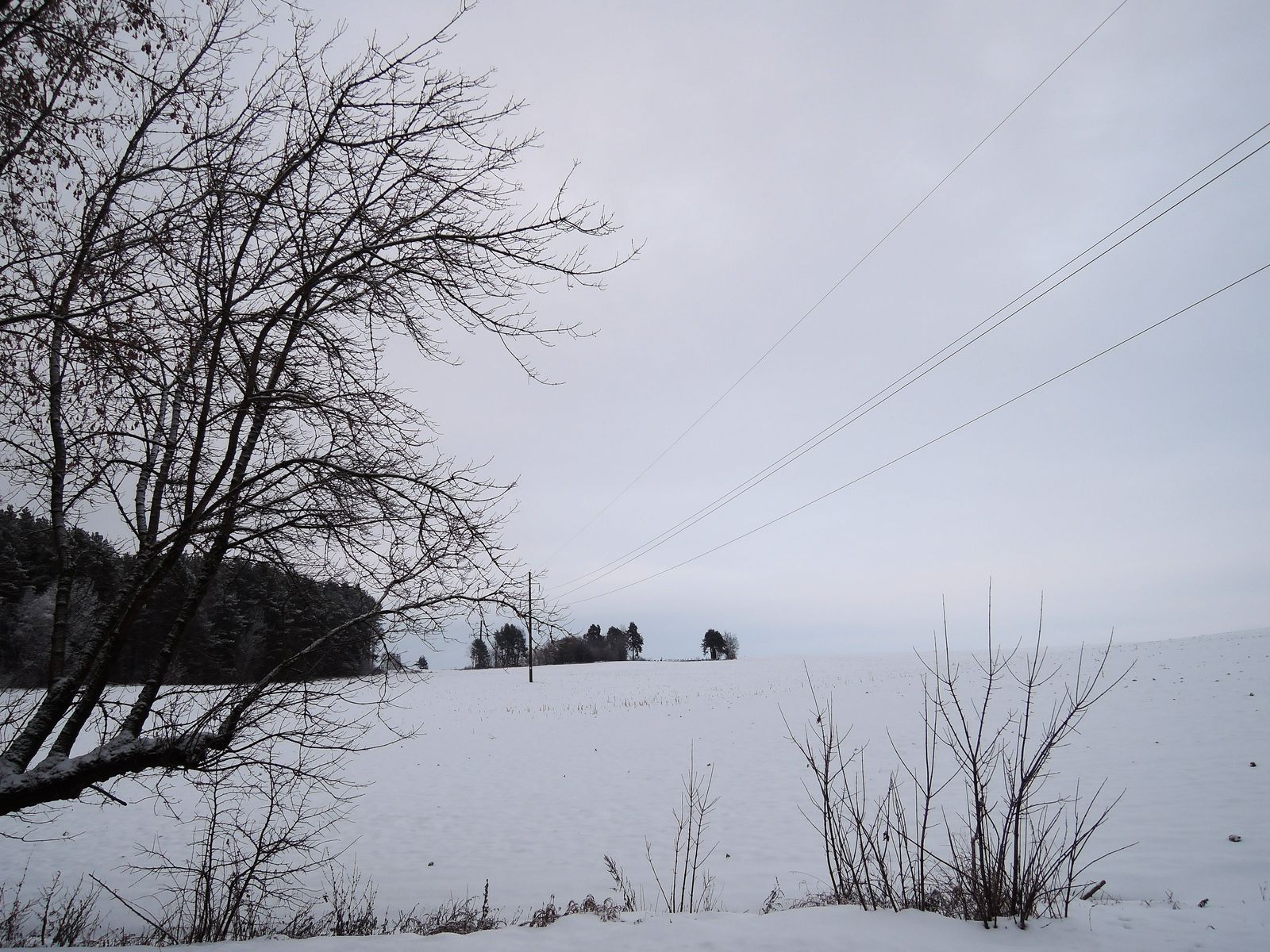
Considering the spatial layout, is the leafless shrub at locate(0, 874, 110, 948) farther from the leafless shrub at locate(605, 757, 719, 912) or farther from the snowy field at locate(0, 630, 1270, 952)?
the leafless shrub at locate(605, 757, 719, 912)

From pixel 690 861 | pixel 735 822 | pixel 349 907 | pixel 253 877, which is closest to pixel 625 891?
pixel 349 907

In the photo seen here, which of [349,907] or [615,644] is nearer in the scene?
[349,907]

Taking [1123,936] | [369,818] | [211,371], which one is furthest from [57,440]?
[369,818]

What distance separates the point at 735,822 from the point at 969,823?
4831mm

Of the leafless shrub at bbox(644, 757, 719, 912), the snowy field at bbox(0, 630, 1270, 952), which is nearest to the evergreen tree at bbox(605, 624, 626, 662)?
the snowy field at bbox(0, 630, 1270, 952)

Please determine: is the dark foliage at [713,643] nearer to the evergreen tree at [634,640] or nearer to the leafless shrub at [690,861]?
the evergreen tree at [634,640]

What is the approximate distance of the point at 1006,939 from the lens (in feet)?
11.3

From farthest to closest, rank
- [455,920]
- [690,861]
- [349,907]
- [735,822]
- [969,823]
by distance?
[735,822] < [690,861] < [349,907] < [969,823] < [455,920]

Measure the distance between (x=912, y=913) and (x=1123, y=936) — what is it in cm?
106

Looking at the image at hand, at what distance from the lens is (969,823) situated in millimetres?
6047

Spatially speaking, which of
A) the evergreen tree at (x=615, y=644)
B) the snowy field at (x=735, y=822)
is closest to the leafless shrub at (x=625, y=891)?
the snowy field at (x=735, y=822)

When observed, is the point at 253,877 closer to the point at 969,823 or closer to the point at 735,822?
the point at 969,823

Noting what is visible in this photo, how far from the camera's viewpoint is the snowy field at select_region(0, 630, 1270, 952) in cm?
363

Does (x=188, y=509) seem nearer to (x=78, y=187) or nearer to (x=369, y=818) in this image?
(x=78, y=187)
